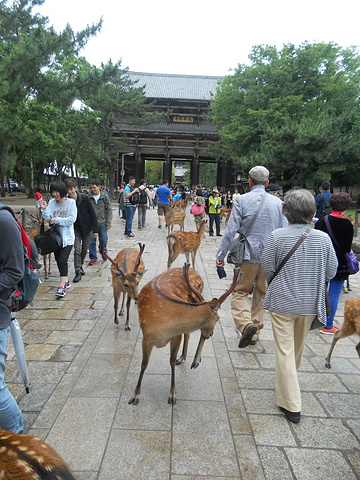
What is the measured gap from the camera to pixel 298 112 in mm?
17250

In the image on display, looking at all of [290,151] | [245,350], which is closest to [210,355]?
[245,350]

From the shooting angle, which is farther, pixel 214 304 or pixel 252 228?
pixel 252 228

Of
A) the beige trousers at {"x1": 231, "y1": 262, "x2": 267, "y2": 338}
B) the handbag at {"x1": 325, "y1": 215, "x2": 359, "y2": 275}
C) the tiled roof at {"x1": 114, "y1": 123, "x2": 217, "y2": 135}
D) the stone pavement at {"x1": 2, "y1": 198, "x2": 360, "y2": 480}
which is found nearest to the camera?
the stone pavement at {"x1": 2, "y1": 198, "x2": 360, "y2": 480}

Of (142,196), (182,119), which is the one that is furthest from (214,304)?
(182,119)

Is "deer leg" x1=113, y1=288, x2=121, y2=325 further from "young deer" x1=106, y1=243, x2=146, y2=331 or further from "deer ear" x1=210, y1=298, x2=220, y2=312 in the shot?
"deer ear" x1=210, y1=298, x2=220, y2=312

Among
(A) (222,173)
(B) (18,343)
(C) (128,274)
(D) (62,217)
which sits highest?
(A) (222,173)

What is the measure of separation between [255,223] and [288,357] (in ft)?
4.63

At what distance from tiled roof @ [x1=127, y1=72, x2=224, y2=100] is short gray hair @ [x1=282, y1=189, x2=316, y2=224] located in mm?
30604

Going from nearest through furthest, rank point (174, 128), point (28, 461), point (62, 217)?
point (28, 461) < point (62, 217) < point (174, 128)

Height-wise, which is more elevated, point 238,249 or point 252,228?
Result: point 252,228

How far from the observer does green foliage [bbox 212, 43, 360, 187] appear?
15141mm

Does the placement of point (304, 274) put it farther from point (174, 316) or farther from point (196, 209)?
point (196, 209)

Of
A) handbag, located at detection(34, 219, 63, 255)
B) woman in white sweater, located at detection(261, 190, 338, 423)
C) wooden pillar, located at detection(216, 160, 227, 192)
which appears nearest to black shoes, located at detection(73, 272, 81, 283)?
handbag, located at detection(34, 219, 63, 255)

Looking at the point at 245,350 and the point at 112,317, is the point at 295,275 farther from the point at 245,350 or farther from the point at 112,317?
the point at 112,317
